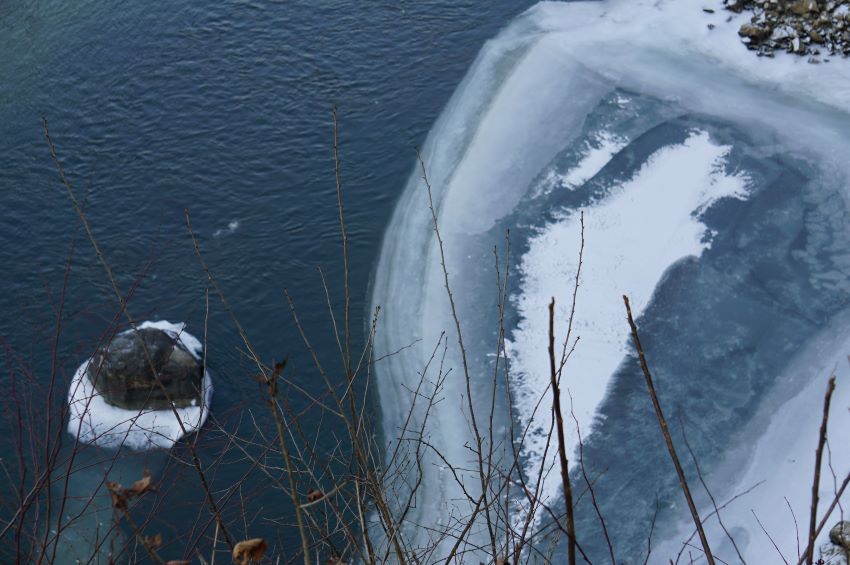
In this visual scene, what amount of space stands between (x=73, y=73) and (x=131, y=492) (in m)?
14.2

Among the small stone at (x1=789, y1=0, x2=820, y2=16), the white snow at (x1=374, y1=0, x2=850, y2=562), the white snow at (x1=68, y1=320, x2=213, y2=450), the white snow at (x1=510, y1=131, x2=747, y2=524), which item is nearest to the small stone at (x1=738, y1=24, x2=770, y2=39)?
the white snow at (x1=374, y1=0, x2=850, y2=562)

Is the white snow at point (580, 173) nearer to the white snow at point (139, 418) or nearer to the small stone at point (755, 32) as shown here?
the small stone at point (755, 32)

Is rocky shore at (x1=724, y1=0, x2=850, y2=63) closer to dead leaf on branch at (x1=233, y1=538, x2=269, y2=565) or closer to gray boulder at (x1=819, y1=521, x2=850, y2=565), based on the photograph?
gray boulder at (x1=819, y1=521, x2=850, y2=565)

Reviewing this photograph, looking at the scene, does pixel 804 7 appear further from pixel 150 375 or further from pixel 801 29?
pixel 150 375

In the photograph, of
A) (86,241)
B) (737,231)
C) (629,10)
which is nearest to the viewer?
(737,231)

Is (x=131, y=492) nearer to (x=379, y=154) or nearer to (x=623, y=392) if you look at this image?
(x=623, y=392)

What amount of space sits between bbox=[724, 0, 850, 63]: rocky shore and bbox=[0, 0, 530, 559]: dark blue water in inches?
157

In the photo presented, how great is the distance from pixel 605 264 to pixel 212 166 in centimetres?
585

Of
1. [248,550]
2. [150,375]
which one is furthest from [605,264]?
[248,550]

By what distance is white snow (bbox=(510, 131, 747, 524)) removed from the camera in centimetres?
998

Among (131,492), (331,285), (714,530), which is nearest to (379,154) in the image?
(331,285)

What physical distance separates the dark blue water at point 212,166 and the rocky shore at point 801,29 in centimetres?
399

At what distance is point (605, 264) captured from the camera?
1132cm

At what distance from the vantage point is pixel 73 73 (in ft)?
50.0
